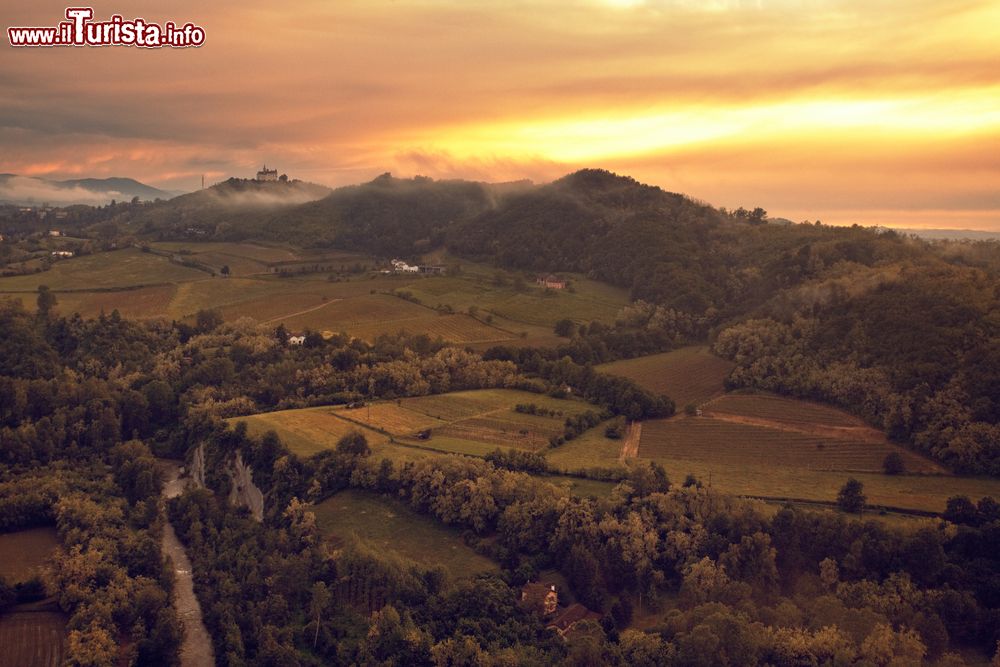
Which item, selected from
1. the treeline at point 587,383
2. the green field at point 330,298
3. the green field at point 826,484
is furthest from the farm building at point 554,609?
the green field at point 330,298

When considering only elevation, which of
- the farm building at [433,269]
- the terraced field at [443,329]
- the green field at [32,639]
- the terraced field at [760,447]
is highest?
the farm building at [433,269]

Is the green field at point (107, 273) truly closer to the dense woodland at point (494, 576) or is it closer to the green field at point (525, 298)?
the green field at point (525, 298)

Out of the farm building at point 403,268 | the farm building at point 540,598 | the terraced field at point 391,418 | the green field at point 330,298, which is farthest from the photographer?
the farm building at point 403,268

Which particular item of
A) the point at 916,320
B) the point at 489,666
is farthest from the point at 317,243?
the point at 489,666

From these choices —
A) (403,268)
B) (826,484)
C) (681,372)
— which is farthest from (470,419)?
(403,268)

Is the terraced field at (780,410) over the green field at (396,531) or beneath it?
over
